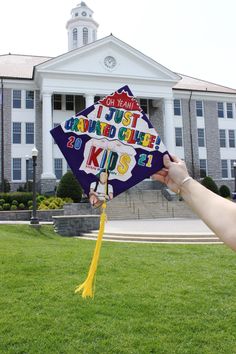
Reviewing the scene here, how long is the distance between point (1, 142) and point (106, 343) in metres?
33.2

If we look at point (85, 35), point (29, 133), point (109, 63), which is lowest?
point (29, 133)

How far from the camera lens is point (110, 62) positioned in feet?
120

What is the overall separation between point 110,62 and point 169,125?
7.81m

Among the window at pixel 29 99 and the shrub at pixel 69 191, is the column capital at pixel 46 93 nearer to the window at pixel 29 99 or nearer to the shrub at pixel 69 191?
the window at pixel 29 99

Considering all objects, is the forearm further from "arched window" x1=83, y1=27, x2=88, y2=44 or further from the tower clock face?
"arched window" x1=83, y1=27, x2=88, y2=44

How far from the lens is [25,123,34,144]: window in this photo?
36.5 m

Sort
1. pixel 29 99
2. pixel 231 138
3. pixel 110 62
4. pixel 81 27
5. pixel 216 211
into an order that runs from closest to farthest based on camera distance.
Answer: pixel 216 211 < pixel 110 62 < pixel 29 99 < pixel 231 138 < pixel 81 27

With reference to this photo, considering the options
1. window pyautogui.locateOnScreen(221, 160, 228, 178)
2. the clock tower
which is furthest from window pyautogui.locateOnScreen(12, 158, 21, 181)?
window pyautogui.locateOnScreen(221, 160, 228, 178)

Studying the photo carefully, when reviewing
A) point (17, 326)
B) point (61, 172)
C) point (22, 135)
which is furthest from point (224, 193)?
point (17, 326)

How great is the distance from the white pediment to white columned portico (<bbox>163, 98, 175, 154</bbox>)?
7.47 feet

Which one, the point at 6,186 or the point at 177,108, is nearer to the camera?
the point at 6,186

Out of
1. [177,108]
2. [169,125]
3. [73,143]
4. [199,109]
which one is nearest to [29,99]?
[169,125]

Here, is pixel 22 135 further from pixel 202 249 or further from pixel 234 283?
pixel 234 283

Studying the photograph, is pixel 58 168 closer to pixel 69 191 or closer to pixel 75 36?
pixel 69 191
